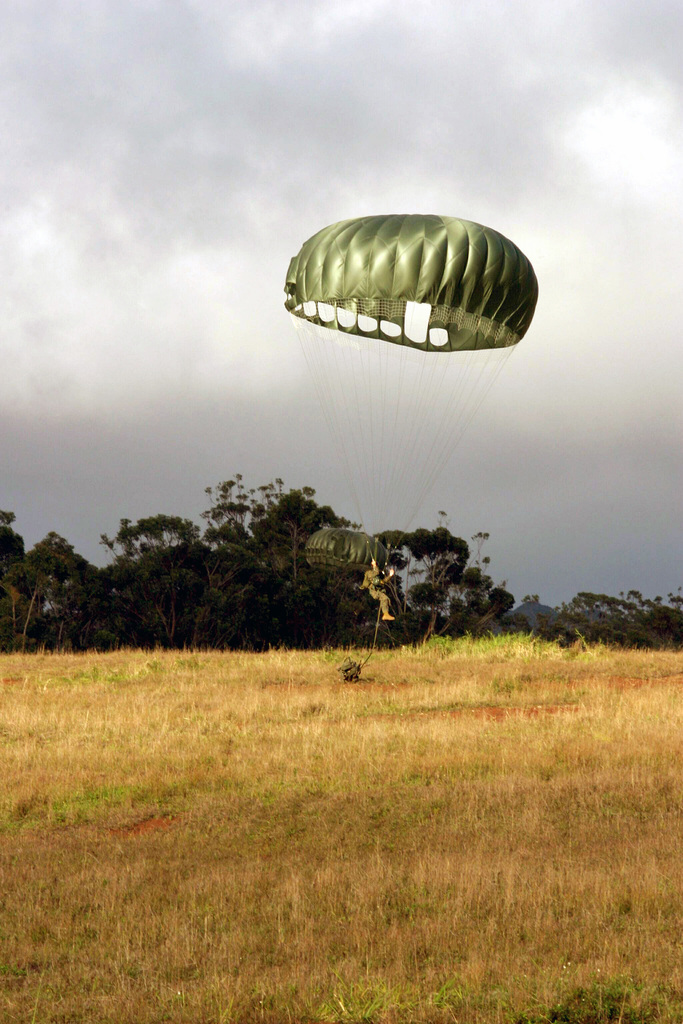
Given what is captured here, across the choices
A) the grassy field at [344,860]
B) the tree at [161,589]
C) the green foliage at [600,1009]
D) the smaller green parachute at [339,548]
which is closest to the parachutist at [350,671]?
the grassy field at [344,860]

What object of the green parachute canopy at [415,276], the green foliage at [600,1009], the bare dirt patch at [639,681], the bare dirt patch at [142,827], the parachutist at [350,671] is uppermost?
the green parachute canopy at [415,276]

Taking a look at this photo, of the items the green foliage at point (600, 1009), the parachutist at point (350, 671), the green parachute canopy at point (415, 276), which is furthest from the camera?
the parachutist at point (350, 671)

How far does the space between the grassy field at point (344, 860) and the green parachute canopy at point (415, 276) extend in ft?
20.6

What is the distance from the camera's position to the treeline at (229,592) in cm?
3859

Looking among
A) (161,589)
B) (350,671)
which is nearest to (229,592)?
(161,589)

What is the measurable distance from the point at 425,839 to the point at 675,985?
11.0ft

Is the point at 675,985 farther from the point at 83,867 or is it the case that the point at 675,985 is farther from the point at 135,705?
the point at 135,705

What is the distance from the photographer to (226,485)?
47656 millimetres

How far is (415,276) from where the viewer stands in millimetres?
14102

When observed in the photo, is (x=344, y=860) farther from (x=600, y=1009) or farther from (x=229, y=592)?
(x=229, y=592)

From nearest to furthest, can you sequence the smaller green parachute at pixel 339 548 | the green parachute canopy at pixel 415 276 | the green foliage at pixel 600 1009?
1. the green foliage at pixel 600 1009
2. the green parachute canopy at pixel 415 276
3. the smaller green parachute at pixel 339 548

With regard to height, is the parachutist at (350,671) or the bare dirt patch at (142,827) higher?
the parachutist at (350,671)

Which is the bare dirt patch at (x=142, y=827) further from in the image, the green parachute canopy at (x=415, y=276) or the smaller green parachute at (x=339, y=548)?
the smaller green parachute at (x=339, y=548)

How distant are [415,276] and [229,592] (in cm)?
2746
